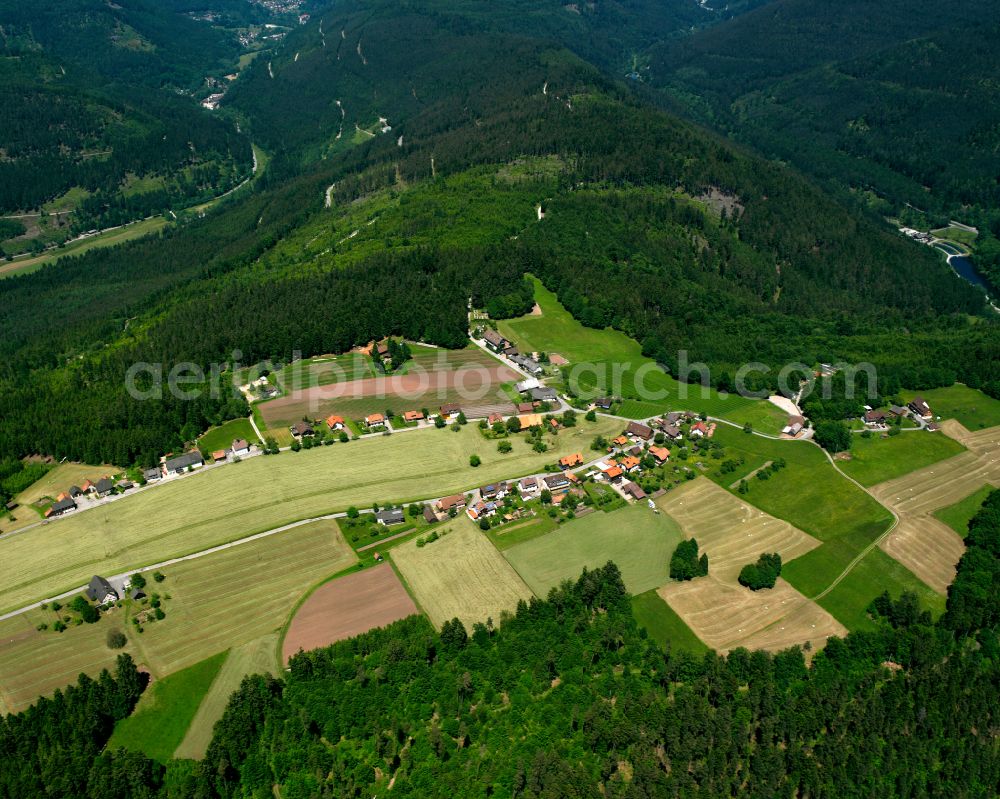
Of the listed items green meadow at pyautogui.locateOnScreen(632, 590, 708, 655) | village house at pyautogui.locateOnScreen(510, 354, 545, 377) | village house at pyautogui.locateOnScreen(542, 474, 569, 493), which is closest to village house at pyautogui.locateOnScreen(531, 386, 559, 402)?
village house at pyautogui.locateOnScreen(510, 354, 545, 377)

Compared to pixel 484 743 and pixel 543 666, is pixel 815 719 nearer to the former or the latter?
pixel 543 666

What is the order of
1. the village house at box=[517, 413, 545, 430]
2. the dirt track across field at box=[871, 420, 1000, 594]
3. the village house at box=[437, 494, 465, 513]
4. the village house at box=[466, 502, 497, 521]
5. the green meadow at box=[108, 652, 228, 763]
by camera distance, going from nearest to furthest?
the green meadow at box=[108, 652, 228, 763] → the dirt track across field at box=[871, 420, 1000, 594] → the village house at box=[466, 502, 497, 521] → the village house at box=[437, 494, 465, 513] → the village house at box=[517, 413, 545, 430]

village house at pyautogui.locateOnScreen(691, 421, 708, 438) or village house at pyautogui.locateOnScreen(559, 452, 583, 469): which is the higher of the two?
village house at pyautogui.locateOnScreen(559, 452, 583, 469)

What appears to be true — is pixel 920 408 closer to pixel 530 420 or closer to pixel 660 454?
pixel 660 454

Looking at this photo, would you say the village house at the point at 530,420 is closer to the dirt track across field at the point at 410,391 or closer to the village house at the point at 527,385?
the dirt track across field at the point at 410,391

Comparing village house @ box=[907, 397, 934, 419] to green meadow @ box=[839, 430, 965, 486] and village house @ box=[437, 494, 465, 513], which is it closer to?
green meadow @ box=[839, 430, 965, 486]

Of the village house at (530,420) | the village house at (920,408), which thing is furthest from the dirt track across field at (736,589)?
the village house at (920,408)

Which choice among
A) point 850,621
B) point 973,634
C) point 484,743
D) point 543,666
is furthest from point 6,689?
point 973,634
